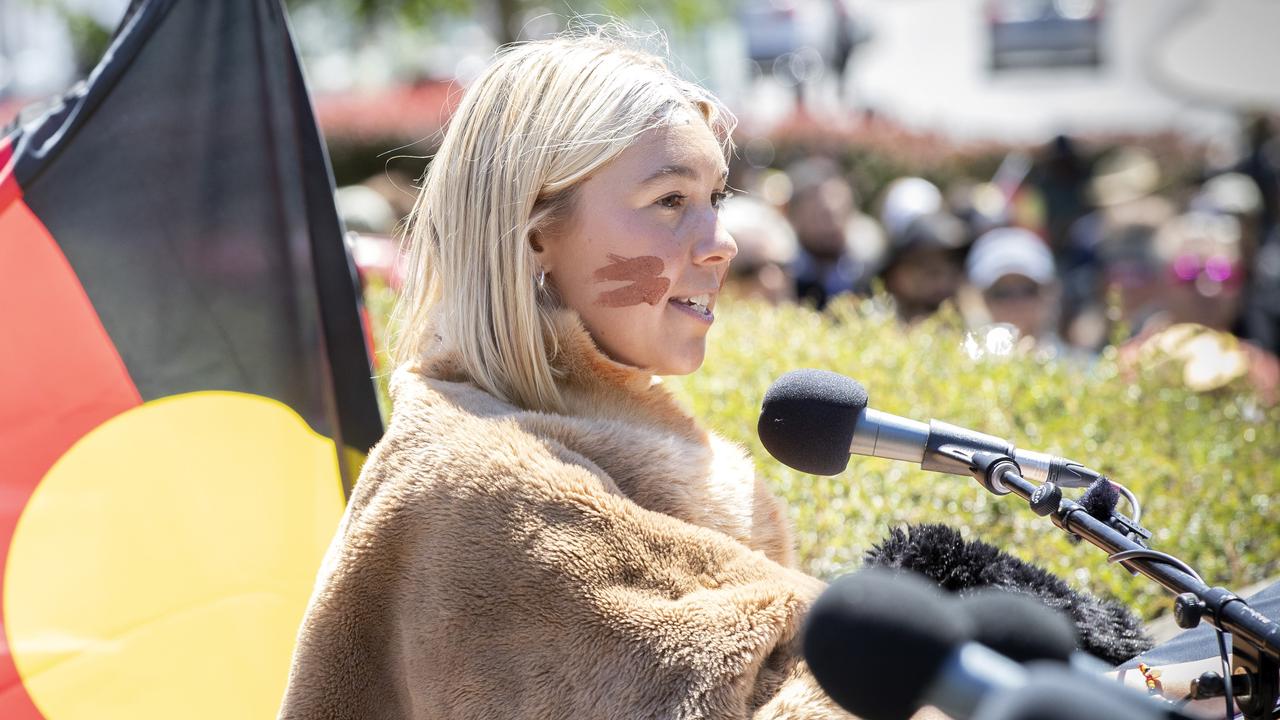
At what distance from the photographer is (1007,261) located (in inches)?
239

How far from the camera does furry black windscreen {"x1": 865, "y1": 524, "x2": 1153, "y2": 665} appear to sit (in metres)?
1.93

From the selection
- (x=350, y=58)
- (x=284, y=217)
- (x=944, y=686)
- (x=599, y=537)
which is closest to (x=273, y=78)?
(x=284, y=217)

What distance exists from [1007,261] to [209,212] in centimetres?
438

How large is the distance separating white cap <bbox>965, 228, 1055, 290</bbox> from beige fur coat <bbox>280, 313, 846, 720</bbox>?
441 centimetres

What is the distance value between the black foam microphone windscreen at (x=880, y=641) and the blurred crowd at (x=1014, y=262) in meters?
3.61

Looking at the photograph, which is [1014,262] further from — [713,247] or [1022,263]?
[713,247]

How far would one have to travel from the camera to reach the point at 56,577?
8.04ft

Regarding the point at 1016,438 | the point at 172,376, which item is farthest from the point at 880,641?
the point at 1016,438

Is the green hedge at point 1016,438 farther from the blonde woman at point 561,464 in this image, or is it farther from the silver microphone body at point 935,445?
the silver microphone body at point 935,445

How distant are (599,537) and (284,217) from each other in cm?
155

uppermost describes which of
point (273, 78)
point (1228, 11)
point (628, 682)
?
point (273, 78)

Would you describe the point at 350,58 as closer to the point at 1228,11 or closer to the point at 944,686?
the point at 1228,11

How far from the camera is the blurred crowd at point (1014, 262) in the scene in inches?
240

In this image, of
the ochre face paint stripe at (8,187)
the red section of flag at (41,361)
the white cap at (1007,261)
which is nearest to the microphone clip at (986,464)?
the red section of flag at (41,361)
